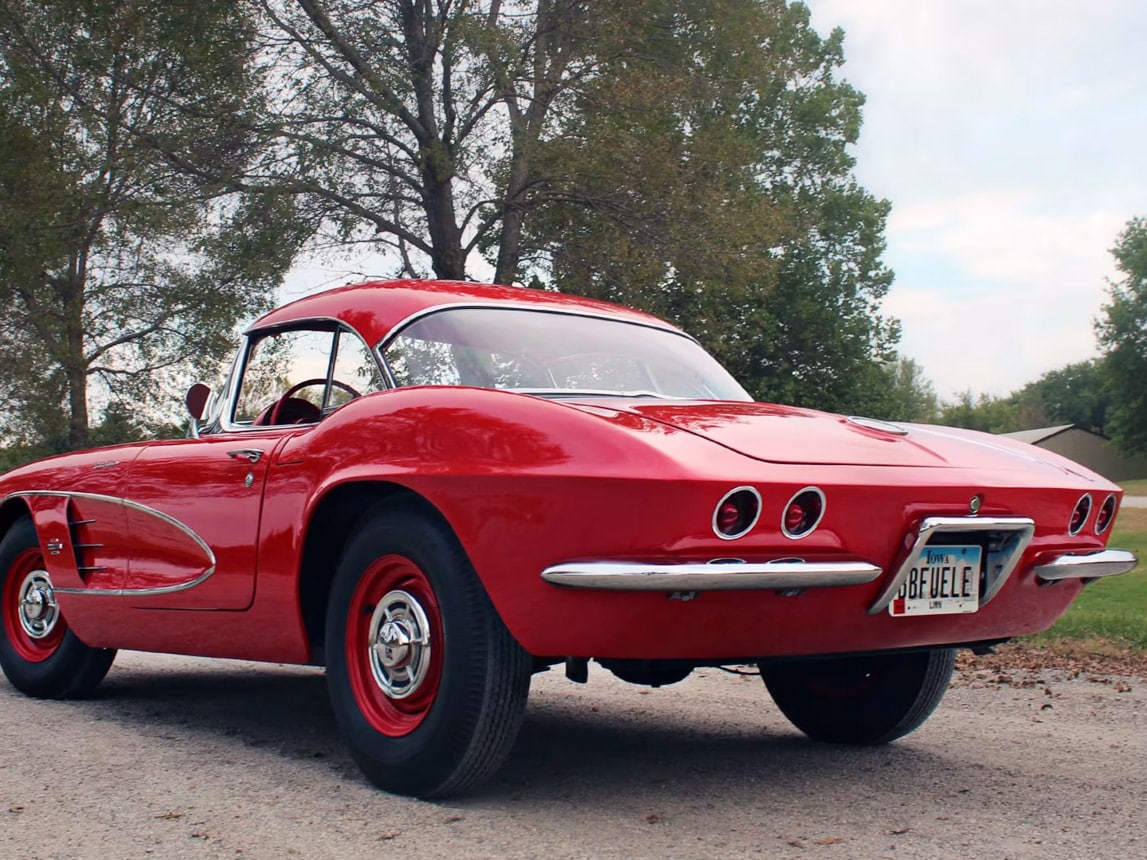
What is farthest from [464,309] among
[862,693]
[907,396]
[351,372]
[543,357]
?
[907,396]

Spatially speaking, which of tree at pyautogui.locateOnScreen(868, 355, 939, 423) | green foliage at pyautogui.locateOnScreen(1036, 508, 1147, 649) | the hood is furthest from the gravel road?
tree at pyautogui.locateOnScreen(868, 355, 939, 423)

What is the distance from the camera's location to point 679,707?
18.5 ft

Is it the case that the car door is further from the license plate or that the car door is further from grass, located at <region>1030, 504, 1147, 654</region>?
grass, located at <region>1030, 504, 1147, 654</region>

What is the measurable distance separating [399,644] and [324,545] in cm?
58

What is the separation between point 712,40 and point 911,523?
17.2m

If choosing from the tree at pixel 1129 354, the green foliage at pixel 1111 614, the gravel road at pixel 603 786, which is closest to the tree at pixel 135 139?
the green foliage at pixel 1111 614

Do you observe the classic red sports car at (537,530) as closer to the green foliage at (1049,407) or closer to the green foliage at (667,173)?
the green foliage at (667,173)

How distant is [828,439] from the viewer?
362cm

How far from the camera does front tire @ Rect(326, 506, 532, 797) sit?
3.43m

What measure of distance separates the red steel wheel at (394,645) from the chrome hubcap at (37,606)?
2.36 metres

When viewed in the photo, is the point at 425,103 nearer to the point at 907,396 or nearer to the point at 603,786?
the point at 603,786

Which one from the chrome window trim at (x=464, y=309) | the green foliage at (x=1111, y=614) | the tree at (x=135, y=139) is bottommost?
the green foliage at (x=1111, y=614)

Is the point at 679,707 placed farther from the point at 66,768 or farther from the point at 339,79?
the point at 339,79

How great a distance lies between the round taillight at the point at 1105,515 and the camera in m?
4.06
